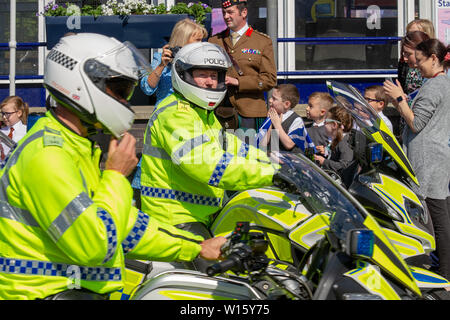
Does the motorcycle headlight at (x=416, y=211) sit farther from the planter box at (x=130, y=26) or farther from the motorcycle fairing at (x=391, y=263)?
the planter box at (x=130, y=26)

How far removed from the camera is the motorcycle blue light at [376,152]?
3.85m

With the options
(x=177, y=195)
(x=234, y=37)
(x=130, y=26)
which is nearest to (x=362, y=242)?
(x=177, y=195)

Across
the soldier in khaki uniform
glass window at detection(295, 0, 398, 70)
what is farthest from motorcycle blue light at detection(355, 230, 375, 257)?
glass window at detection(295, 0, 398, 70)

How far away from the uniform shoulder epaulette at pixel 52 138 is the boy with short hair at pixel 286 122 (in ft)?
9.45

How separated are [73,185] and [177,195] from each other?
50.3 inches

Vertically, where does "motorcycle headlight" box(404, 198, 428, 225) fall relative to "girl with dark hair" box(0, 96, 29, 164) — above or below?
below

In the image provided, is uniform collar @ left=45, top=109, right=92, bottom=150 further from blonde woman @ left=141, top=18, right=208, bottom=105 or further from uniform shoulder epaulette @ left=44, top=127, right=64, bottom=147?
blonde woman @ left=141, top=18, right=208, bottom=105

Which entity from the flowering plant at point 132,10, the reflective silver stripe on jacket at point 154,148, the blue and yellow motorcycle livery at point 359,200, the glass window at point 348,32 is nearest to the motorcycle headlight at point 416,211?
the blue and yellow motorcycle livery at point 359,200

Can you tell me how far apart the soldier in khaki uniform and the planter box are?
2.27 metres

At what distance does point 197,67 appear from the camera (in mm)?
3756

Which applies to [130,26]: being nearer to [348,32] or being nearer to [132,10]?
[132,10]

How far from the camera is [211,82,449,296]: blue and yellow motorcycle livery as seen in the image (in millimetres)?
3055

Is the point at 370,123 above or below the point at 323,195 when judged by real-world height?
above
